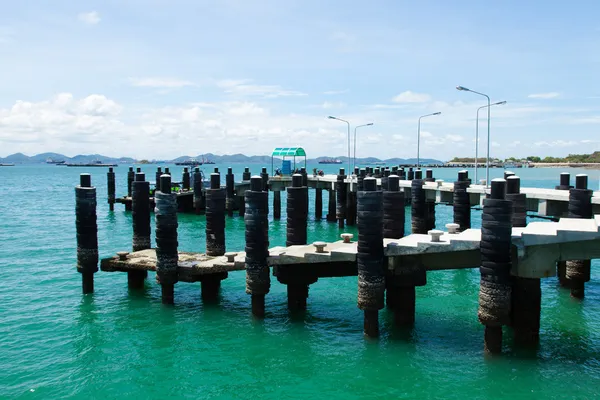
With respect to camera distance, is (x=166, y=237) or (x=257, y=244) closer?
(x=257, y=244)

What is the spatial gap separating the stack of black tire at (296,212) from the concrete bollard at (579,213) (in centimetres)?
1160

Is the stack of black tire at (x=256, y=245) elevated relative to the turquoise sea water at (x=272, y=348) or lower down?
elevated

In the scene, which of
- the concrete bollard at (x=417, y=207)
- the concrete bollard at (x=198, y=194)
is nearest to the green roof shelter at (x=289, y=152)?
the concrete bollard at (x=198, y=194)

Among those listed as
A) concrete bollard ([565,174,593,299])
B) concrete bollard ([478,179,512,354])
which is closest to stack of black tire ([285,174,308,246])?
concrete bollard ([478,179,512,354])

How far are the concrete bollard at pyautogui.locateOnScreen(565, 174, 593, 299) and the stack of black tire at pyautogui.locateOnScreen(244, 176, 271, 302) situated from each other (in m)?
13.4

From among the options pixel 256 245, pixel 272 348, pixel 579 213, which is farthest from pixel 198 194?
pixel 579 213

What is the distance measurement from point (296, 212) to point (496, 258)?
30.4ft

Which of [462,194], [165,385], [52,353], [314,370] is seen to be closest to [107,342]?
[52,353]

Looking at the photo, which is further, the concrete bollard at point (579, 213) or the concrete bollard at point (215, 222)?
the concrete bollard at point (215, 222)

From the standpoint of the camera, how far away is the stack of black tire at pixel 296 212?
920 inches

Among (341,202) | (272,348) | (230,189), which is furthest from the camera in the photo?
(230,189)

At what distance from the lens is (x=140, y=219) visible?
1089 inches

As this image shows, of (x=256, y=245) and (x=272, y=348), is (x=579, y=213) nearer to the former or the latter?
(x=256, y=245)

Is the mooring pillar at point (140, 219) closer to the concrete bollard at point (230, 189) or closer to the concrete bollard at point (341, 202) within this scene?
the concrete bollard at point (341, 202)
